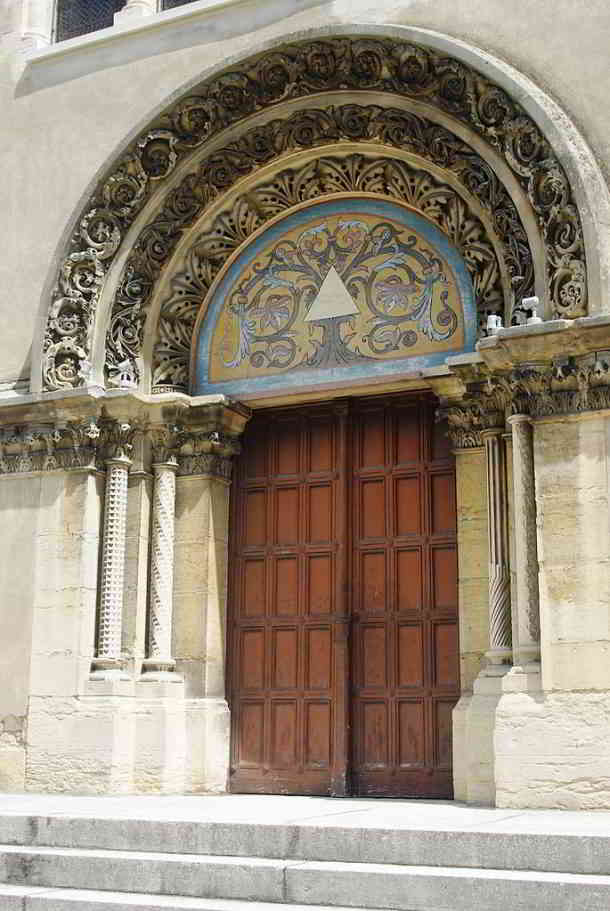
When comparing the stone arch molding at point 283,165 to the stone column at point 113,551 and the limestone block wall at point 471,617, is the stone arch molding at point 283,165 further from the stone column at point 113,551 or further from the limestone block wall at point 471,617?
the limestone block wall at point 471,617

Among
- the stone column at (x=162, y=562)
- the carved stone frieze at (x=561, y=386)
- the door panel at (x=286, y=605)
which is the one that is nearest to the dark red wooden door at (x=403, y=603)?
the door panel at (x=286, y=605)

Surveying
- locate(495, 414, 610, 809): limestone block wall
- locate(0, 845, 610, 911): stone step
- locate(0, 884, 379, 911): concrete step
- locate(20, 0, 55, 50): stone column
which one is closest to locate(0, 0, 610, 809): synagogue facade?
locate(495, 414, 610, 809): limestone block wall

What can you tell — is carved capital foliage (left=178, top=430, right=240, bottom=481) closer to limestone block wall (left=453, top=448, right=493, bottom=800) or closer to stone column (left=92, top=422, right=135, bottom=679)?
stone column (left=92, top=422, right=135, bottom=679)

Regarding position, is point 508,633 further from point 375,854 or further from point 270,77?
point 270,77

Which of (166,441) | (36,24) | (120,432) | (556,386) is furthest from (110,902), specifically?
(36,24)

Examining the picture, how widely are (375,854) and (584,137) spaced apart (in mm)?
5486

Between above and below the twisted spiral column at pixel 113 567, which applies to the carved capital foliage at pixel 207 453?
above

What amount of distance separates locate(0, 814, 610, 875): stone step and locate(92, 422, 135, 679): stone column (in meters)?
2.66

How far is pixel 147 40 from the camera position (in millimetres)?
11164

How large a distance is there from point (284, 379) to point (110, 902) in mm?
5249

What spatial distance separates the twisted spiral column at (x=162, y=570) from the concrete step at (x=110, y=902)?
12.0 feet

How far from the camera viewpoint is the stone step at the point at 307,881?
5820mm

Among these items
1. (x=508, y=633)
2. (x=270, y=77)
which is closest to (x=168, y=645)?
(x=508, y=633)

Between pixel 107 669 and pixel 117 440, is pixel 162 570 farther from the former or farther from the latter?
pixel 117 440
